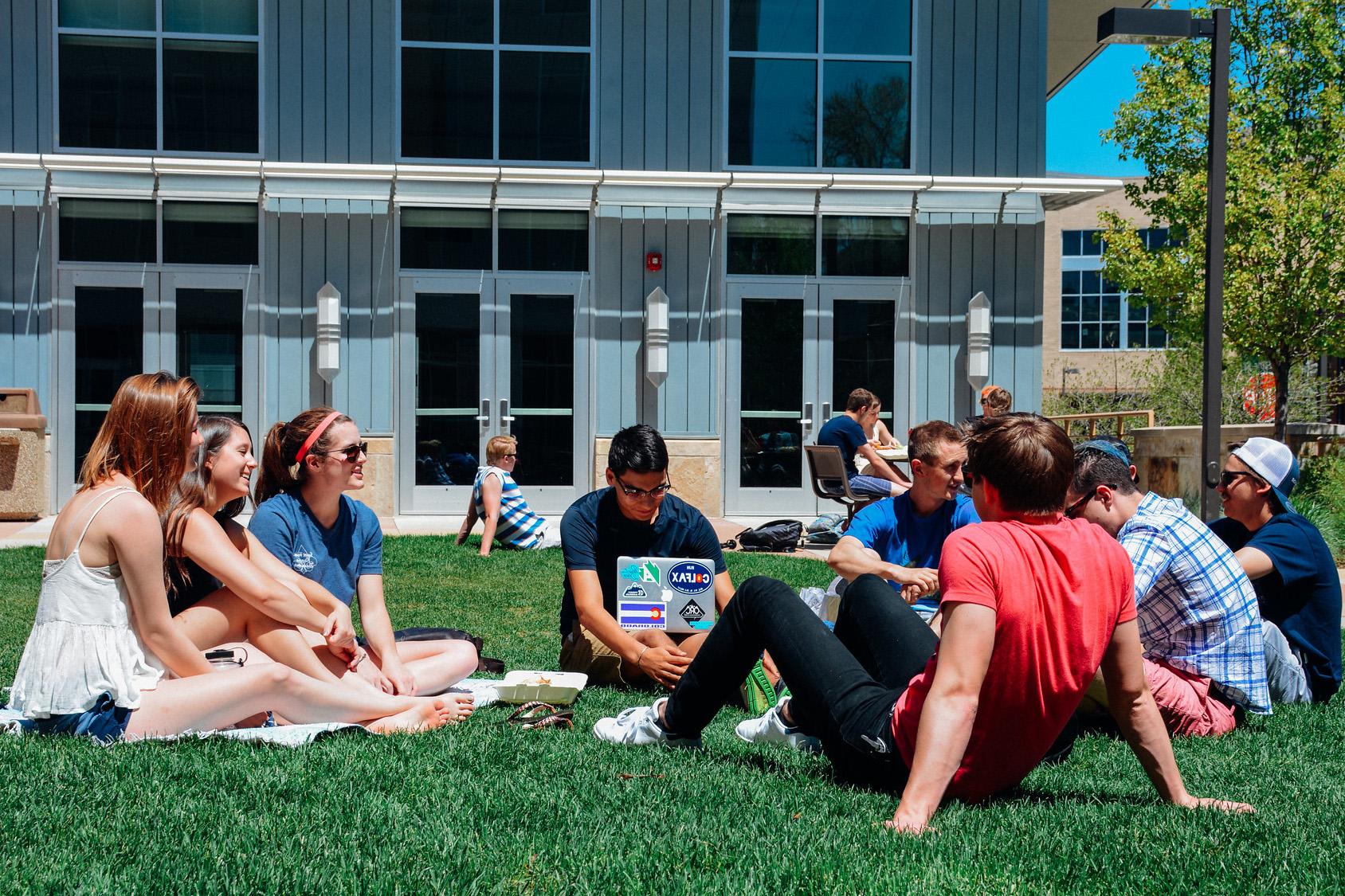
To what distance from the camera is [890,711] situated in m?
3.65

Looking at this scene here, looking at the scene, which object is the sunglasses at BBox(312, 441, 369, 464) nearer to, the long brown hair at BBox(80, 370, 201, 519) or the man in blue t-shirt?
the long brown hair at BBox(80, 370, 201, 519)

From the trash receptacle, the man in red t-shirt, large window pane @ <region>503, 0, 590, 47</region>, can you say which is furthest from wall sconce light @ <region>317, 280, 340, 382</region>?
the man in red t-shirt

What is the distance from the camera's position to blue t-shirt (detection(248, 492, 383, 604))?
209 inches

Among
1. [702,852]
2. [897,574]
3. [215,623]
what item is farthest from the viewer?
[897,574]

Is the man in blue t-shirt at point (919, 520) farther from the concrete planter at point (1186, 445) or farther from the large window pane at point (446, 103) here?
the large window pane at point (446, 103)

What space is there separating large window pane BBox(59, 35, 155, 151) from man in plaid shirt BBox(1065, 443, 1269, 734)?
1316 centimetres

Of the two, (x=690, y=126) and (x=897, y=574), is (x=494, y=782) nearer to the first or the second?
(x=897, y=574)

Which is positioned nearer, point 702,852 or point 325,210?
point 702,852

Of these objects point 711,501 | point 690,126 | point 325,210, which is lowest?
point 711,501

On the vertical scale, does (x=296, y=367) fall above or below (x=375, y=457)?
above

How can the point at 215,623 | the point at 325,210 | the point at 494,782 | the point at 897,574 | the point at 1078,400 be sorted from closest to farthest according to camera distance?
the point at 494,782 < the point at 215,623 < the point at 897,574 < the point at 325,210 < the point at 1078,400

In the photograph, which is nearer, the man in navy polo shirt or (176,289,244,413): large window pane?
the man in navy polo shirt

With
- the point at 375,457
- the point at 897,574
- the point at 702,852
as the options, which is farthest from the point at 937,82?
the point at 702,852

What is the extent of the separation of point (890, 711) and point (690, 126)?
1255cm
